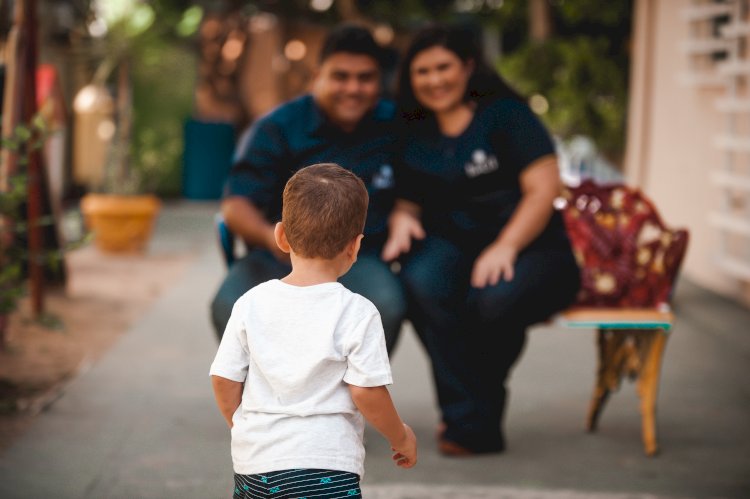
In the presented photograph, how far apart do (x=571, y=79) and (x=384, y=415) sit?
783 cm

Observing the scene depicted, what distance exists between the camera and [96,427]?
4.39m

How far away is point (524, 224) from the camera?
4.00m

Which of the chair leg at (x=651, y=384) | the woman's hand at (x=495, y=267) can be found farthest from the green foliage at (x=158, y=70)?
the chair leg at (x=651, y=384)

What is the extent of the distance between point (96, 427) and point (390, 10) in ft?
38.0

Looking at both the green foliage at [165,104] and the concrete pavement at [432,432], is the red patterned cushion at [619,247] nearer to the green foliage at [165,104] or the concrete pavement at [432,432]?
the concrete pavement at [432,432]

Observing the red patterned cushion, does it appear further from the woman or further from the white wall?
the white wall

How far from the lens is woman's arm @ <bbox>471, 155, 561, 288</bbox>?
13.0 feet

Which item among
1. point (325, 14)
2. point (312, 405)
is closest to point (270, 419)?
point (312, 405)

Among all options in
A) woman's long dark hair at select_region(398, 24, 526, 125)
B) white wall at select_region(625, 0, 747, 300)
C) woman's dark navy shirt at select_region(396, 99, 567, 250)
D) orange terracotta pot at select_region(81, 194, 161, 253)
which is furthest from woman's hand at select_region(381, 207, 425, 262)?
orange terracotta pot at select_region(81, 194, 161, 253)

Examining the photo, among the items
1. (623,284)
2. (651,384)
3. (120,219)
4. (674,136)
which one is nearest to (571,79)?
(674,136)

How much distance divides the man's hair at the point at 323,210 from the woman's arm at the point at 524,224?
180cm

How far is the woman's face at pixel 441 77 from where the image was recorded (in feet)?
13.4

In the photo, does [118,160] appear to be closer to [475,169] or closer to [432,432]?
[432,432]

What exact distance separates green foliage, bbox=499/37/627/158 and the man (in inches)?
227
